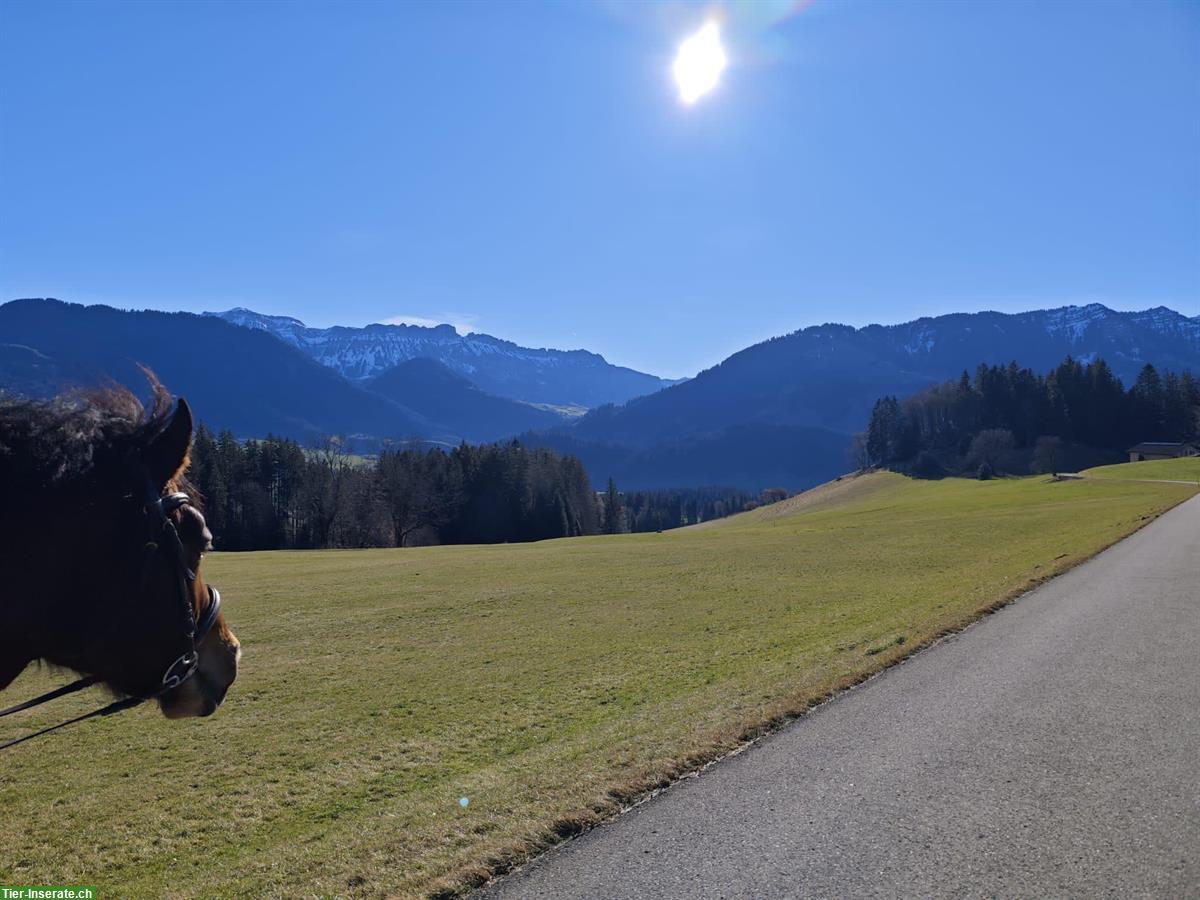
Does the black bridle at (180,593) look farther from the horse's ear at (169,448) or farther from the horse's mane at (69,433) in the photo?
the horse's mane at (69,433)

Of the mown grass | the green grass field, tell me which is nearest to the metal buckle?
the green grass field

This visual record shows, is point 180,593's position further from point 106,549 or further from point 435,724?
point 435,724

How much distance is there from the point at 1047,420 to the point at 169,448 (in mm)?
136214

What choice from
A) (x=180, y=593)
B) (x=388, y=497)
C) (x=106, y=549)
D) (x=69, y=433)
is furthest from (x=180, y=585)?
(x=388, y=497)

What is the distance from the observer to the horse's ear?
3.29 m

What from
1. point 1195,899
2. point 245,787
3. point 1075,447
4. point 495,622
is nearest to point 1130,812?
point 1195,899

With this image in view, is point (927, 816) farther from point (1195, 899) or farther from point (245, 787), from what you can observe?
point (245, 787)

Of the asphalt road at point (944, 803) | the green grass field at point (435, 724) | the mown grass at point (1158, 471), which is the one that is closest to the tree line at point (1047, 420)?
the mown grass at point (1158, 471)

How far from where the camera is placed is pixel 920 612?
15391 millimetres

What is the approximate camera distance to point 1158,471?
80000mm

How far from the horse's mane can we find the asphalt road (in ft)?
12.4

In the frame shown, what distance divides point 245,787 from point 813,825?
6568 millimetres

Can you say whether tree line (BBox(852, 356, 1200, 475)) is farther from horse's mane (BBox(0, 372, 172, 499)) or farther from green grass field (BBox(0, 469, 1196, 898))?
horse's mane (BBox(0, 372, 172, 499))

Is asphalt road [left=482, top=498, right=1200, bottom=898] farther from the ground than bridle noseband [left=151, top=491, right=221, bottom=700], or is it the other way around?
bridle noseband [left=151, top=491, right=221, bottom=700]
